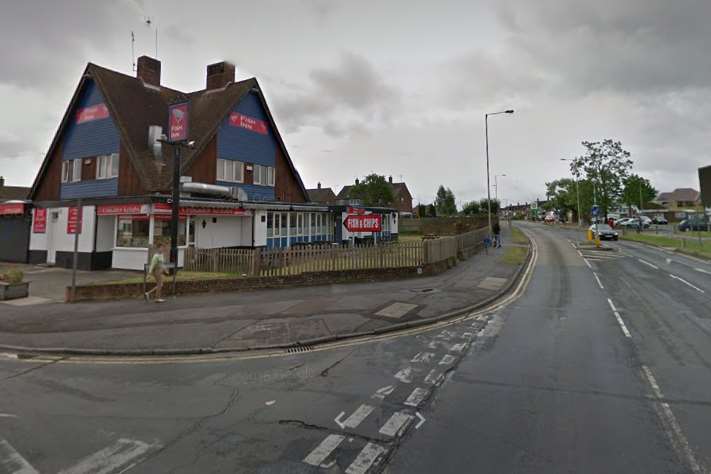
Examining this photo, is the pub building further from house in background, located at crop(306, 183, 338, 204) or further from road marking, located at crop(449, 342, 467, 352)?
house in background, located at crop(306, 183, 338, 204)

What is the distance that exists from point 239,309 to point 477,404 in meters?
7.48

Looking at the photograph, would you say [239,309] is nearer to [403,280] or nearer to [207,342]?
[207,342]

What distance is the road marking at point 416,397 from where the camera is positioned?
481 centimetres

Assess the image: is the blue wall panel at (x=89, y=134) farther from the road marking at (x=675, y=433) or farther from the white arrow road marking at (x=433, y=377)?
the road marking at (x=675, y=433)

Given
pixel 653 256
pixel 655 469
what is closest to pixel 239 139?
pixel 655 469

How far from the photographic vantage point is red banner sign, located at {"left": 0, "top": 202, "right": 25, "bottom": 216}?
21306 millimetres

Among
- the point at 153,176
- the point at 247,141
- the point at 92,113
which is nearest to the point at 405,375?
the point at 153,176

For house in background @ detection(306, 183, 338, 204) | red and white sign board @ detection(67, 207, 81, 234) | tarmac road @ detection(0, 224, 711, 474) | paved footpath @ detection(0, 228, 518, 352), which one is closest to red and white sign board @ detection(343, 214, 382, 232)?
paved footpath @ detection(0, 228, 518, 352)

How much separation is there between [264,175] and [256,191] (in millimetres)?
1631

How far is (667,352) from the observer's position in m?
6.73

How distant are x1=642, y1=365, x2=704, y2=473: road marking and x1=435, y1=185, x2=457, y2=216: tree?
8915cm

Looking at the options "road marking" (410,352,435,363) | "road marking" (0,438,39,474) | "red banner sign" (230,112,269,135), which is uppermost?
"red banner sign" (230,112,269,135)

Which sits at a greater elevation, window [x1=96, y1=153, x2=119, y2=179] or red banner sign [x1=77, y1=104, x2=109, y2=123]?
red banner sign [x1=77, y1=104, x2=109, y2=123]

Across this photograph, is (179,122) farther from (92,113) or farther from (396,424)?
(396,424)
